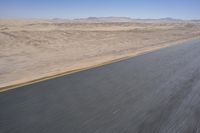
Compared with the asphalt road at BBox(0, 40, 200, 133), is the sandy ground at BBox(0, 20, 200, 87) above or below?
below

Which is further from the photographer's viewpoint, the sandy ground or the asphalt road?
the sandy ground

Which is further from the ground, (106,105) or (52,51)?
(106,105)

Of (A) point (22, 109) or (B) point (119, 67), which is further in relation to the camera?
(B) point (119, 67)

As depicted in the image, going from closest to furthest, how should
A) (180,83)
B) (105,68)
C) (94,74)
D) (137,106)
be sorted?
(137,106)
(180,83)
(94,74)
(105,68)

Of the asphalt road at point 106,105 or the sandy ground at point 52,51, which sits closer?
the asphalt road at point 106,105

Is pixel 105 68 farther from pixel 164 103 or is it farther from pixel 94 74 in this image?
pixel 164 103

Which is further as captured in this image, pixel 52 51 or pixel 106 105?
pixel 52 51

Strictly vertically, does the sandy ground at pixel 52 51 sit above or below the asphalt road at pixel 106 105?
below

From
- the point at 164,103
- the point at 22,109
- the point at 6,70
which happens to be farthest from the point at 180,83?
the point at 6,70
